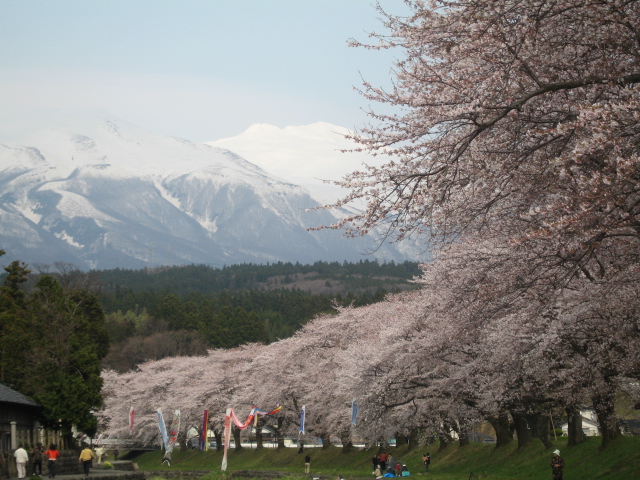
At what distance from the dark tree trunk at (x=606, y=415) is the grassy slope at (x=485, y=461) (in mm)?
288

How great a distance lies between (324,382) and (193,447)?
29295 mm

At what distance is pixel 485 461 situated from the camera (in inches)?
1165

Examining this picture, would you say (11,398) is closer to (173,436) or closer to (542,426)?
(173,436)

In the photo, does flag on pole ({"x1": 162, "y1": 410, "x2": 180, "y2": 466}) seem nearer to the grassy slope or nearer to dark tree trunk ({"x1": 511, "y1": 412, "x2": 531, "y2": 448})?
the grassy slope

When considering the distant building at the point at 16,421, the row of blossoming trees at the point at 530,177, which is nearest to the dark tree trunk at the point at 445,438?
the row of blossoming trees at the point at 530,177

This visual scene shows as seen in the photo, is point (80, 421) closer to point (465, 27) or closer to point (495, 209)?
point (495, 209)

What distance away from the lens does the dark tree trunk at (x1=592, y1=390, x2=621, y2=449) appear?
64.7 feet

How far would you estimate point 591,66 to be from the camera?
9773 millimetres

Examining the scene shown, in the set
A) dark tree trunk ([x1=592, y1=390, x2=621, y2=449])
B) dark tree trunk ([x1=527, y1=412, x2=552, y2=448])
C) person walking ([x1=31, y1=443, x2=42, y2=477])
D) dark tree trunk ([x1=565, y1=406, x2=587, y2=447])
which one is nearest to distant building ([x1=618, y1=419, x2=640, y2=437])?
dark tree trunk ([x1=527, y1=412, x2=552, y2=448])

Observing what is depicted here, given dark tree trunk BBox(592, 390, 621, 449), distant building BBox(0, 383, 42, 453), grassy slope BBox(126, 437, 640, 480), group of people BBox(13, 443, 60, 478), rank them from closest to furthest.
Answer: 1. dark tree trunk BBox(592, 390, 621, 449)
2. grassy slope BBox(126, 437, 640, 480)
3. group of people BBox(13, 443, 60, 478)
4. distant building BBox(0, 383, 42, 453)

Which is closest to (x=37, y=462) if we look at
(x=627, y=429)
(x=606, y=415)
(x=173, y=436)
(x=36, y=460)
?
(x=36, y=460)

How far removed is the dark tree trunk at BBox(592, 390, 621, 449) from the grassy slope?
Result: 0.94ft

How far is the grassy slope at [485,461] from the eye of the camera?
21.3 m

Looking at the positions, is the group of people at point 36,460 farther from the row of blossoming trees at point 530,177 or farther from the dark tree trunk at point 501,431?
the dark tree trunk at point 501,431
